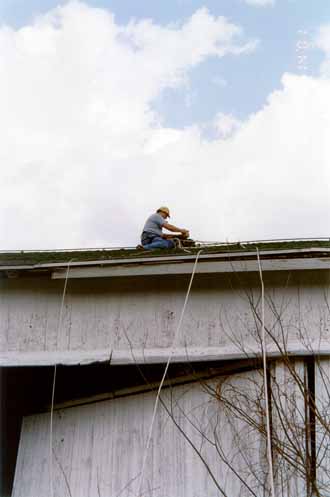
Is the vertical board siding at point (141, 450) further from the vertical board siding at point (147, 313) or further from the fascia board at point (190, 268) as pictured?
the fascia board at point (190, 268)

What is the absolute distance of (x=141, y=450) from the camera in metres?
5.82

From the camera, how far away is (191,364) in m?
6.06

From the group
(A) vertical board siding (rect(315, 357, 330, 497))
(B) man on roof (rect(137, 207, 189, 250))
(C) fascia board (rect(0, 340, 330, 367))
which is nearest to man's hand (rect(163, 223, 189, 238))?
(B) man on roof (rect(137, 207, 189, 250))

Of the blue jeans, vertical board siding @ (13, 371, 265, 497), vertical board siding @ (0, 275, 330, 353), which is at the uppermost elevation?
the blue jeans

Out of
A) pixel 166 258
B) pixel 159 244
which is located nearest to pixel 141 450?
pixel 166 258

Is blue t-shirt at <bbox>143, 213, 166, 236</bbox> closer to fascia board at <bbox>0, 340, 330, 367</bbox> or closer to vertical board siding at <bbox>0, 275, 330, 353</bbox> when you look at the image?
vertical board siding at <bbox>0, 275, 330, 353</bbox>

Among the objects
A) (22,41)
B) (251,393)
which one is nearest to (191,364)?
(251,393)

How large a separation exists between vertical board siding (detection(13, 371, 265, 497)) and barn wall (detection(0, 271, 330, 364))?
0.57m

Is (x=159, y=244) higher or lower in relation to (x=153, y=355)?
higher

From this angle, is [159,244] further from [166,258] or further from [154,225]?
[166,258]

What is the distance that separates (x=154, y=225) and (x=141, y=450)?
383 centimetres

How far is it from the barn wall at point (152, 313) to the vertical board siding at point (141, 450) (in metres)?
0.57

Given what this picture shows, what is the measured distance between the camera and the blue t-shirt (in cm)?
865

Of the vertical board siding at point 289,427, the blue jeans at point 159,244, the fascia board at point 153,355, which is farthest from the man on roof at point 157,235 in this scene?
the vertical board siding at point 289,427
